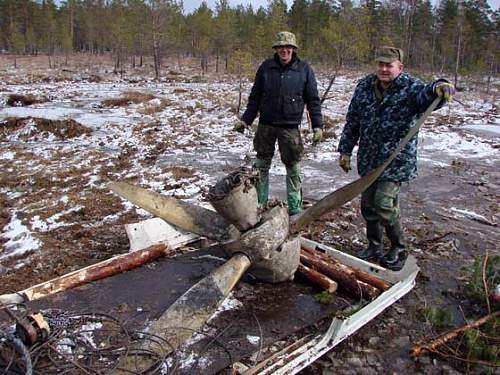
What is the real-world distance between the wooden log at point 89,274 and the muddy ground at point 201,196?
62 centimetres

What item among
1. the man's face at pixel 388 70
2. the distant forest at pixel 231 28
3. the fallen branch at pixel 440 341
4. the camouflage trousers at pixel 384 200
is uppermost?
the distant forest at pixel 231 28

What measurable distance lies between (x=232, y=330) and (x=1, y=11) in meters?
58.2

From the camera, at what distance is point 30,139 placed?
34.1 ft

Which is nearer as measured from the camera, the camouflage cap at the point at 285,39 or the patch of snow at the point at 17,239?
the camouflage cap at the point at 285,39

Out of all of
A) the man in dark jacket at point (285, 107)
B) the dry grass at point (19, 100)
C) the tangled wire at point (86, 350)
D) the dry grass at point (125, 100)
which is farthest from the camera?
the dry grass at point (125, 100)

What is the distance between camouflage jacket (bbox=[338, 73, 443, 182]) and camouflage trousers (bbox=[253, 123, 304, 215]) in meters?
0.86

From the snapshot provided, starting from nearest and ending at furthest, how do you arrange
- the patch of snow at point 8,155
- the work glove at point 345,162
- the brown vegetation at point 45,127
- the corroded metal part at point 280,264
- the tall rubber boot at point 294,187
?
the corroded metal part at point 280,264, the work glove at point 345,162, the tall rubber boot at point 294,187, the patch of snow at point 8,155, the brown vegetation at point 45,127

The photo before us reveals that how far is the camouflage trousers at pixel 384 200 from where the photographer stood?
3559mm

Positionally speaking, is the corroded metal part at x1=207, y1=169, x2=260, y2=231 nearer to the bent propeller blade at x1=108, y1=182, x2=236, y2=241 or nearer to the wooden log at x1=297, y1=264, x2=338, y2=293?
the bent propeller blade at x1=108, y1=182, x2=236, y2=241

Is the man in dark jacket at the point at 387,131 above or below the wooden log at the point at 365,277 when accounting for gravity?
above

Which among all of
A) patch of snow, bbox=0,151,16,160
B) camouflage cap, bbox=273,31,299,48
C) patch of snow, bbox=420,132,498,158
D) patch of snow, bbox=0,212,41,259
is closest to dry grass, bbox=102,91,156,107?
patch of snow, bbox=0,151,16,160

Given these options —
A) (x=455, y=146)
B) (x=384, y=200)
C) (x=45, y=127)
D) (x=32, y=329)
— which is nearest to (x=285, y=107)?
(x=384, y=200)

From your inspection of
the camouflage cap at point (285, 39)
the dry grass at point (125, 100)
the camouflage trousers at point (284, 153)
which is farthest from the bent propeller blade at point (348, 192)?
the dry grass at point (125, 100)

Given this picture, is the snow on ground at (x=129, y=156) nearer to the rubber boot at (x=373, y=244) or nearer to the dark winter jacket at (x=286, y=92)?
the dark winter jacket at (x=286, y=92)
